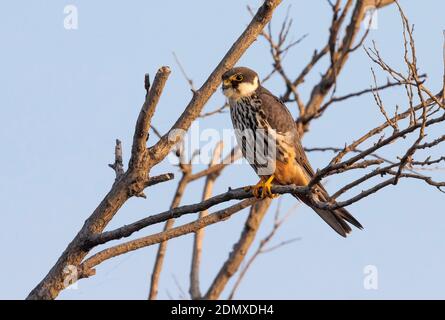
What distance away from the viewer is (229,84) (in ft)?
20.9

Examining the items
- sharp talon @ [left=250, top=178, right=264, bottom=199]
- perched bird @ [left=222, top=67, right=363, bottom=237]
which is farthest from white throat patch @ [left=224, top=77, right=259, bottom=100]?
sharp talon @ [left=250, top=178, right=264, bottom=199]

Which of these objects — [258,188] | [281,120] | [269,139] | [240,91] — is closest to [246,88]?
[240,91]

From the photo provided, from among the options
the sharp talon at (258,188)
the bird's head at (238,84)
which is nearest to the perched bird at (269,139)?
the bird's head at (238,84)

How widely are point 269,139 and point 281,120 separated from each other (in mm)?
188

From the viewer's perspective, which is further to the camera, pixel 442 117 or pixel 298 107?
pixel 298 107

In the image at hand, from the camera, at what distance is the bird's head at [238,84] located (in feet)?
20.9

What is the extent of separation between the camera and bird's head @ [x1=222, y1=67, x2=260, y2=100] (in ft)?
20.9

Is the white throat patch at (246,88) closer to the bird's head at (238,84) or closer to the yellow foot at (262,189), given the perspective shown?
the bird's head at (238,84)
